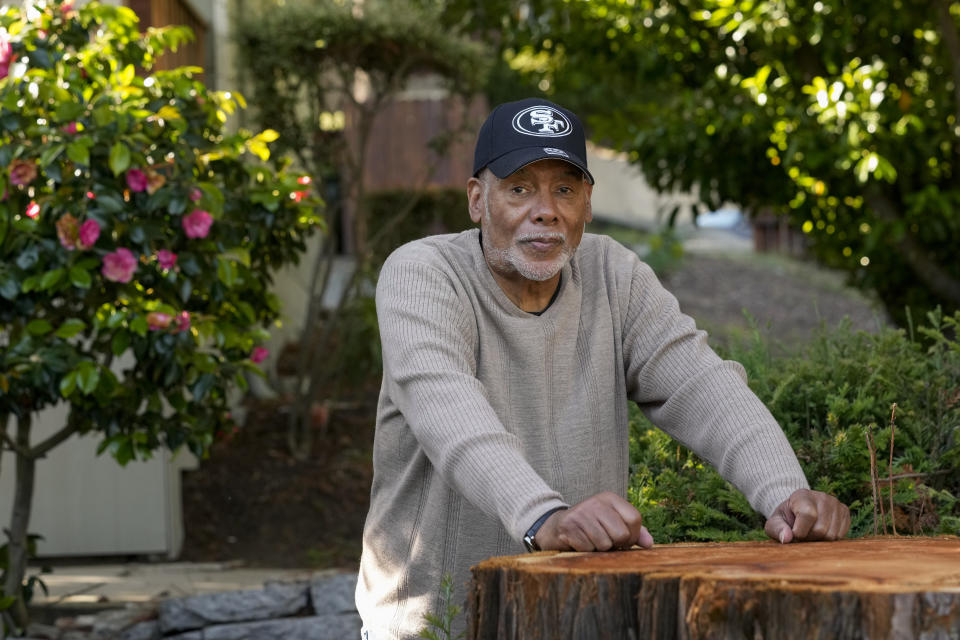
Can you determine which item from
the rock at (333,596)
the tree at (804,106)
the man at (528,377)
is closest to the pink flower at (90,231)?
the rock at (333,596)

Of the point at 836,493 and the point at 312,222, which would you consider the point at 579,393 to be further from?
the point at 312,222

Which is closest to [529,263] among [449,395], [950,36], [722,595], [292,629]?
[449,395]

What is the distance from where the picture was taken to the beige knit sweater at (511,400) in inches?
101

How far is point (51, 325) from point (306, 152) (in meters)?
4.56

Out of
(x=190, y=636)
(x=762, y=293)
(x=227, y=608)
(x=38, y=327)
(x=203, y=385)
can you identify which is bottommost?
(x=190, y=636)

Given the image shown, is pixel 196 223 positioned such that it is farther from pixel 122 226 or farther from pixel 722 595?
pixel 722 595

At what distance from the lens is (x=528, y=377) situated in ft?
8.93

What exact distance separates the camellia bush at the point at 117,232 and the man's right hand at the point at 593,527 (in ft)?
9.26

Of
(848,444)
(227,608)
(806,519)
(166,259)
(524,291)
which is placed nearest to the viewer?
(806,519)

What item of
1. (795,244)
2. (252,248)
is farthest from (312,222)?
(795,244)

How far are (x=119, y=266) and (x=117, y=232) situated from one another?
0.14 metres

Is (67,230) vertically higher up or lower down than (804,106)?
lower down

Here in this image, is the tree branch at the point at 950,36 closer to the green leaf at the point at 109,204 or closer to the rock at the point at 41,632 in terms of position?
the green leaf at the point at 109,204

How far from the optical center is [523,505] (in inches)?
90.7
